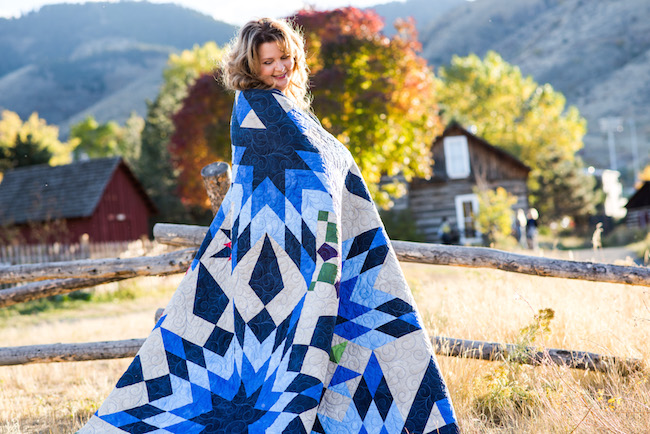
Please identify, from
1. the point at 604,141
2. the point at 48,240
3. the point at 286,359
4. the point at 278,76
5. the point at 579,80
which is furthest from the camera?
the point at 579,80

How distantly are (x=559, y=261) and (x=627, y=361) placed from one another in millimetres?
628

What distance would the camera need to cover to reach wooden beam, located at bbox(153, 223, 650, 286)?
3193 mm

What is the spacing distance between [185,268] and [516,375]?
215 cm

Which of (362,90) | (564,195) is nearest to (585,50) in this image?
(564,195)

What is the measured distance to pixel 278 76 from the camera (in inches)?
104

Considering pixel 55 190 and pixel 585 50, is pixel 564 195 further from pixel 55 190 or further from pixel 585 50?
pixel 585 50

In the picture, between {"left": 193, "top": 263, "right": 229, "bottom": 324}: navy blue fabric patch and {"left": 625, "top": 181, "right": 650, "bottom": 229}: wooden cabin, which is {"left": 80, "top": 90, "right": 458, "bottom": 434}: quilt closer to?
{"left": 193, "top": 263, "right": 229, "bottom": 324}: navy blue fabric patch

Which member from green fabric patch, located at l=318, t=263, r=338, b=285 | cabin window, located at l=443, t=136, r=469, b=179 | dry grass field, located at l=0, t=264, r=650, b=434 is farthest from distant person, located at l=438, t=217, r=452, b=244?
green fabric patch, located at l=318, t=263, r=338, b=285

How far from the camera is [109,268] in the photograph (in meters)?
3.89

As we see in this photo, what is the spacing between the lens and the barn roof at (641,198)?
30.8 metres

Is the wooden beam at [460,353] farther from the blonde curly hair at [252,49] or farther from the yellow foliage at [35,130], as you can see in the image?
the yellow foliage at [35,130]

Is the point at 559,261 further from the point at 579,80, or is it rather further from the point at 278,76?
the point at 579,80

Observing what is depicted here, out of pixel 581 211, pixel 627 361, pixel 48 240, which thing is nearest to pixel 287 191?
pixel 627 361

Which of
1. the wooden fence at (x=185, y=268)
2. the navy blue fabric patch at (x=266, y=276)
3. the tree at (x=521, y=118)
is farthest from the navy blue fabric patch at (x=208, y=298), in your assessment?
the tree at (x=521, y=118)
